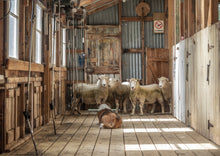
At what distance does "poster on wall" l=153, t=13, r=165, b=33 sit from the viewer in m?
11.9

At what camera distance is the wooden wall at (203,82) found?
5320mm

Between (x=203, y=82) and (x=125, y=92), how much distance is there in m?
4.80

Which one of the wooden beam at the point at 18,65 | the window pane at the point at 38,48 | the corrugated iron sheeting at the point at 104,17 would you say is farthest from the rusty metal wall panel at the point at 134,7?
the wooden beam at the point at 18,65

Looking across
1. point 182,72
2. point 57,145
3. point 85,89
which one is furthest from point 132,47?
point 57,145

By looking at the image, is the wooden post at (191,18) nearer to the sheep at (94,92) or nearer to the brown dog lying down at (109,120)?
the brown dog lying down at (109,120)

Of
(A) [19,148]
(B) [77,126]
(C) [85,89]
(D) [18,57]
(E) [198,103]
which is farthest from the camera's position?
(C) [85,89]

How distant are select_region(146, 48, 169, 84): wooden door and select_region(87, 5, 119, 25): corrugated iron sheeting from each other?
2.21 meters

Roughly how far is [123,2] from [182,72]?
5057mm

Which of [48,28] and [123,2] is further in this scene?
[123,2]

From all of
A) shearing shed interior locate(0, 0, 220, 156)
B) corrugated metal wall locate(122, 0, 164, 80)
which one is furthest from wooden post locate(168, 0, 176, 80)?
corrugated metal wall locate(122, 0, 164, 80)

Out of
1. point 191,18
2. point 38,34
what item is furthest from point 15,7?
point 191,18

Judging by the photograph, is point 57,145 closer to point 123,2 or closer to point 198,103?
point 198,103

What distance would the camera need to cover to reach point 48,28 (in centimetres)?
844

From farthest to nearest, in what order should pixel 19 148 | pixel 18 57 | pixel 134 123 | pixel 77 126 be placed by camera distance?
pixel 134 123, pixel 77 126, pixel 18 57, pixel 19 148
